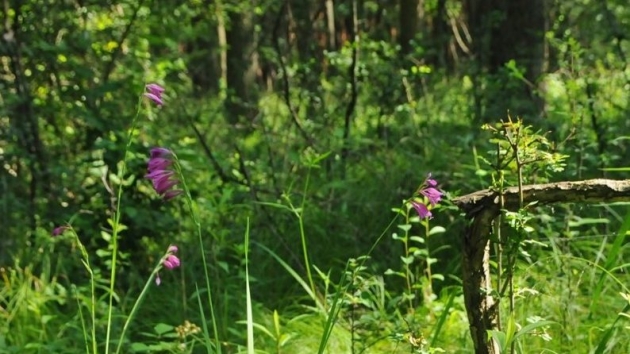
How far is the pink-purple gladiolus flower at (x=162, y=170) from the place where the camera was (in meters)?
2.04

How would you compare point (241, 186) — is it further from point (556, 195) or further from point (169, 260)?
point (556, 195)

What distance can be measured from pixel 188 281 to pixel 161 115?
Answer: 2347 mm

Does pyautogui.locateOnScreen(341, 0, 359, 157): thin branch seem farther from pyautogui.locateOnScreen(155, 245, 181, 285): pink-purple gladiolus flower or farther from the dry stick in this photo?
the dry stick

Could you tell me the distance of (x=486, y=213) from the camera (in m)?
1.86

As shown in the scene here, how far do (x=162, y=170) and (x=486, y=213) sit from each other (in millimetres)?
789

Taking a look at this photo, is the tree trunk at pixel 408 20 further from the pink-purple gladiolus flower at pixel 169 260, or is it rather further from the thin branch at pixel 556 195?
the thin branch at pixel 556 195

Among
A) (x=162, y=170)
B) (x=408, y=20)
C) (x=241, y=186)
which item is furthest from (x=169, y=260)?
(x=408, y=20)

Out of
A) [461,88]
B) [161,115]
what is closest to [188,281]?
[161,115]

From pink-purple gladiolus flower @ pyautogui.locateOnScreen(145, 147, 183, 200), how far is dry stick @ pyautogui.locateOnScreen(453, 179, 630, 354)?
70cm

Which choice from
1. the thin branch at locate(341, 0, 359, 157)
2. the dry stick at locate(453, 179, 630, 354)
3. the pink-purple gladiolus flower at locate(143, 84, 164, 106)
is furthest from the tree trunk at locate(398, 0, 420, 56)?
the dry stick at locate(453, 179, 630, 354)

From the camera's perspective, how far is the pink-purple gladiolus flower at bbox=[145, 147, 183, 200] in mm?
2039

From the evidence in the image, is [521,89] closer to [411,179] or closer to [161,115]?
[411,179]

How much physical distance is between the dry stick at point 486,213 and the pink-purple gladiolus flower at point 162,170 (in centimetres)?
70

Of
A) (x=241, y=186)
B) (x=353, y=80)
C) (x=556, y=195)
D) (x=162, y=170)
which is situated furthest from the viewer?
(x=353, y=80)
